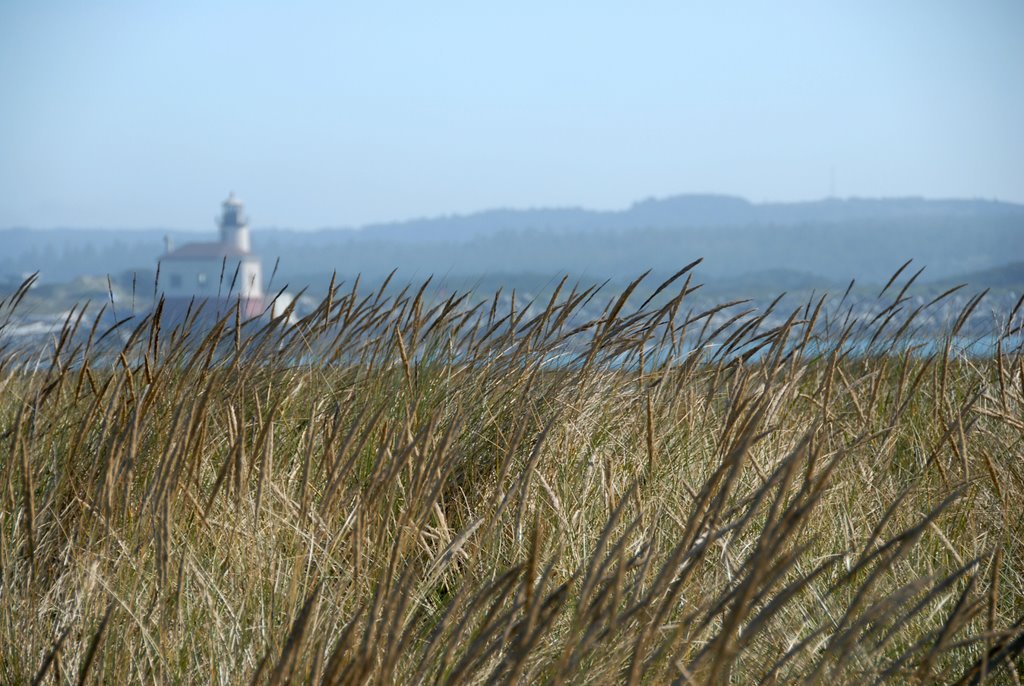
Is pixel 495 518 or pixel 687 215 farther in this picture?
pixel 687 215

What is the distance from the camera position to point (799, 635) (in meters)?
1.38

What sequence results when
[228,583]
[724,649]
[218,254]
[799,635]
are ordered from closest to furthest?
1. [724,649]
2. [799,635]
3. [228,583]
4. [218,254]

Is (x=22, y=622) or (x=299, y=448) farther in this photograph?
(x=299, y=448)

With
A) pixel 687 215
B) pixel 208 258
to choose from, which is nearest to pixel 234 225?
pixel 208 258

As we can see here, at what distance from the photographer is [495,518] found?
1.23 m

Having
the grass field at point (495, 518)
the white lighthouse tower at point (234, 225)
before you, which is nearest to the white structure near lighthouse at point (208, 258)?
the white lighthouse tower at point (234, 225)

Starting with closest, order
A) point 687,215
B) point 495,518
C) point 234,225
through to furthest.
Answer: point 495,518
point 234,225
point 687,215

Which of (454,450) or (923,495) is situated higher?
(454,450)

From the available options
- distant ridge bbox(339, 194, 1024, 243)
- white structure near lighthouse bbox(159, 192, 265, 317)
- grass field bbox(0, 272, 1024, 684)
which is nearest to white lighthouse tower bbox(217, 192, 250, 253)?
white structure near lighthouse bbox(159, 192, 265, 317)

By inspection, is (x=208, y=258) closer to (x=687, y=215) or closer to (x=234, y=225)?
(x=234, y=225)

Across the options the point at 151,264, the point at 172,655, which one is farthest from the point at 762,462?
the point at 151,264

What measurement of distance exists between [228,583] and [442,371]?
859mm

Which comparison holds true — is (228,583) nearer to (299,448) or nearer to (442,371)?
(299,448)

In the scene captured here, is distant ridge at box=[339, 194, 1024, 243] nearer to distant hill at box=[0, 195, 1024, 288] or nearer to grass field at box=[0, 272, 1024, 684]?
distant hill at box=[0, 195, 1024, 288]
